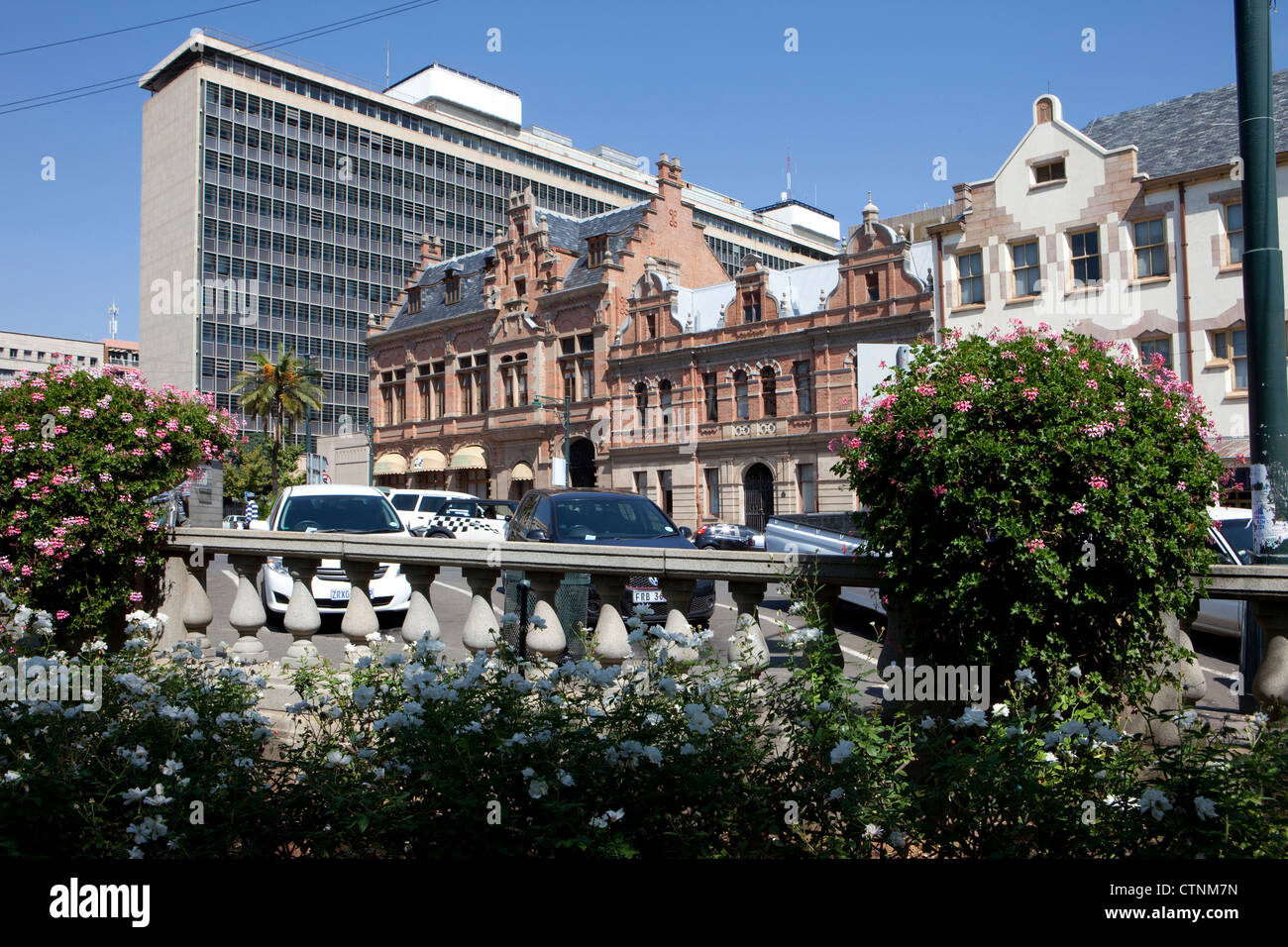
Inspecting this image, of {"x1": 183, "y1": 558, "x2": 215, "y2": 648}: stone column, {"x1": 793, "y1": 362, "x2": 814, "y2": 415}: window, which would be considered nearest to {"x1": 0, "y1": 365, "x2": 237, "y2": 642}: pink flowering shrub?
{"x1": 183, "y1": 558, "x2": 215, "y2": 648}: stone column

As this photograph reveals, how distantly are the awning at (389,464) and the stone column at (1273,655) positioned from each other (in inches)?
2247

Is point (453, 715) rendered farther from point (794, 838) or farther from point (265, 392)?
point (265, 392)

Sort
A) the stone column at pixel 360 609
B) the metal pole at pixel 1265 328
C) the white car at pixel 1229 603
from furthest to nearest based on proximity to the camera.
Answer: the white car at pixel 1229 603 → the stone column at pixel 360 609 → the metal pole at pixel 1265 328

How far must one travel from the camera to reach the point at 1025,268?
31.7 metres

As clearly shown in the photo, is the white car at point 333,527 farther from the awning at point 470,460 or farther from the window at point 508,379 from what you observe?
the awning at point 470,460

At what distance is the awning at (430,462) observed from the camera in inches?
2213

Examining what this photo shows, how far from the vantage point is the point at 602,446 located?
157 ft

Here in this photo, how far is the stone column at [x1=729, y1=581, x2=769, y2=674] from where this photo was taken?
4.21 m

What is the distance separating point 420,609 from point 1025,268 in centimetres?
3040

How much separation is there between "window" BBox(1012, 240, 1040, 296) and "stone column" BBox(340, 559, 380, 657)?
29.8m

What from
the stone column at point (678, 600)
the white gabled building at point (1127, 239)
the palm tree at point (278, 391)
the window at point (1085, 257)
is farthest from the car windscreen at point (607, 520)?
the palm tree at point (278, 391)
